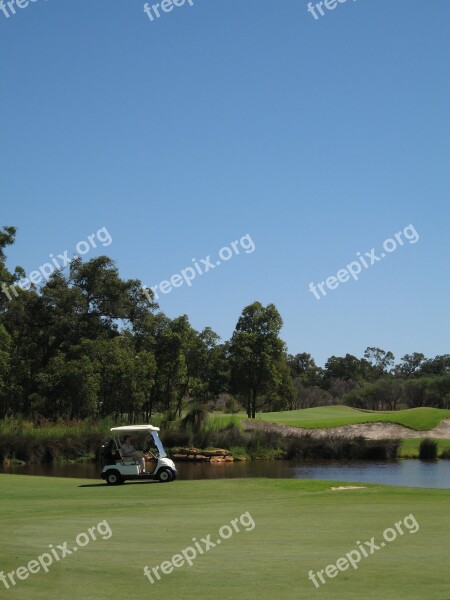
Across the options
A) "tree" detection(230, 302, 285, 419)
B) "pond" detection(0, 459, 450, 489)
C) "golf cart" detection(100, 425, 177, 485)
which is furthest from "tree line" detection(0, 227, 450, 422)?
"golf cart" detection(100, 425, 177, 485)

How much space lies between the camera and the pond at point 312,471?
107 ft

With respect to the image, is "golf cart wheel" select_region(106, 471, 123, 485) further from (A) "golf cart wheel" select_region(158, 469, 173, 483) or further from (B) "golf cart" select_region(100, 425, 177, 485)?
(A) "golf cart wheel" select_region(158, 469, 173, 483)

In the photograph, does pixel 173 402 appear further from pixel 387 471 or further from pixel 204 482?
pixel 204 482

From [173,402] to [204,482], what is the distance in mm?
38340

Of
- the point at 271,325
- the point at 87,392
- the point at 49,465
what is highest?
the point at 271,325

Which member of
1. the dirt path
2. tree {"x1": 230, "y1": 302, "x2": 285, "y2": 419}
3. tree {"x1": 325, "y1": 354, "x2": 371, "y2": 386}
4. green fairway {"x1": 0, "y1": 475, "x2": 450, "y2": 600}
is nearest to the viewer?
green fairway {"x1": 0, "y1": 475, "x2": 450, "y2": 600}

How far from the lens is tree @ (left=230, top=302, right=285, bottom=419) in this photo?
59250mm

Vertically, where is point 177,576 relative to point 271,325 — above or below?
below

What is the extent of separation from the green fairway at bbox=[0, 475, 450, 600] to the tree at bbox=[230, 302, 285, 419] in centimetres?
3990

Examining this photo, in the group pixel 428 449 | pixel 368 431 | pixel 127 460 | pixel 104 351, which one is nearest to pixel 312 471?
pixel 428 449

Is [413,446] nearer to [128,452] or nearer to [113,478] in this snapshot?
[128,452]

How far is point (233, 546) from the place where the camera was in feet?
33.9

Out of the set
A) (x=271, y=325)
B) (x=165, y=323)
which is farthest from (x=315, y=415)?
(x=165, y=323)

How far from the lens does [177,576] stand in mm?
8484
